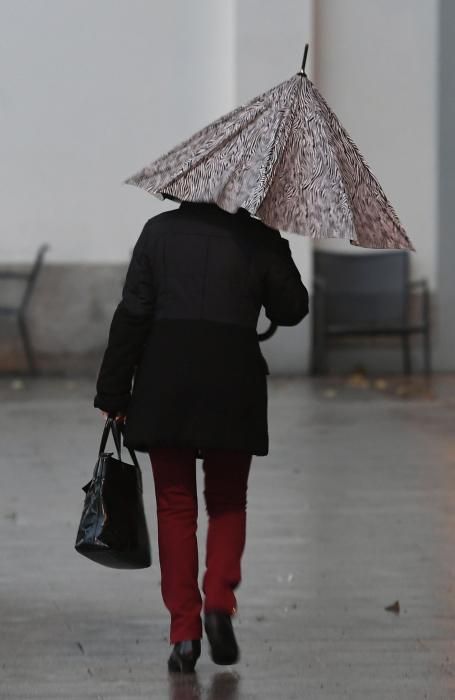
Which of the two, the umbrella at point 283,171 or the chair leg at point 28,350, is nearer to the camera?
the umbrella at point 283,171

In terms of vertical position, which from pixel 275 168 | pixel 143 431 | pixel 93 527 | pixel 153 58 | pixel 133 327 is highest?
pixel 153 58

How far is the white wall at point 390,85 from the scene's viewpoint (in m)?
12.5

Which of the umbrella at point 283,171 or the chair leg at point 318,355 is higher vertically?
the umbrella at point 283,171

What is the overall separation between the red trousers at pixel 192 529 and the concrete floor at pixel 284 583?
211 millimetres

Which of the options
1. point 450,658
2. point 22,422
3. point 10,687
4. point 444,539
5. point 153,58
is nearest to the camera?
point 10,687

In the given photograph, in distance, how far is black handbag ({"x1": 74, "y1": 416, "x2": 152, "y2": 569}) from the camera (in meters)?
4.34

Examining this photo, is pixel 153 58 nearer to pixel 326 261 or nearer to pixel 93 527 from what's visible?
pixel 326 261

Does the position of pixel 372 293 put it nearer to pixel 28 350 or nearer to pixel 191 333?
pixel 28 350

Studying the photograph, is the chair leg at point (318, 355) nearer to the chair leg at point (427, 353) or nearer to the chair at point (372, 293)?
the chair at point (372, 293)

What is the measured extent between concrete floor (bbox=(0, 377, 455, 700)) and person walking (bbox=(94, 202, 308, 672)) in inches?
10.5

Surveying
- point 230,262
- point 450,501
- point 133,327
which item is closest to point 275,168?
point 230,262

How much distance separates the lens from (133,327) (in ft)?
14.0

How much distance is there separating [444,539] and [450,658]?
182cm

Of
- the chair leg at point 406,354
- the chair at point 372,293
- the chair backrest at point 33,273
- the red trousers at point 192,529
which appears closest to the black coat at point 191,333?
the red trousers at point 192,529
